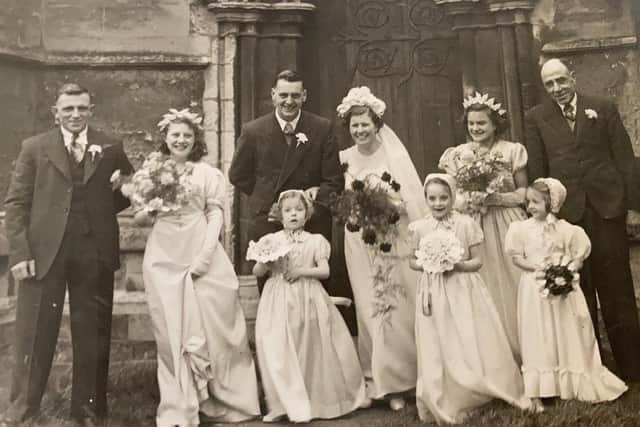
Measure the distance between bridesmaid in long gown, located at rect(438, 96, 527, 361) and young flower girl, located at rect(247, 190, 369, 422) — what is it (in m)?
0.90

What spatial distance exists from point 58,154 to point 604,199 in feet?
9.73

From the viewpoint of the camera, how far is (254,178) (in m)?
3.81

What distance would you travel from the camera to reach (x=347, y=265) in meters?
3.69

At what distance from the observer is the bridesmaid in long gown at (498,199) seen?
3.67 meters

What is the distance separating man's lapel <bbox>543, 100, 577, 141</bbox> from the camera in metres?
3.74

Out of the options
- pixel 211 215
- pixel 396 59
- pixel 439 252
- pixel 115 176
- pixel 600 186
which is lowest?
pixel 439 252

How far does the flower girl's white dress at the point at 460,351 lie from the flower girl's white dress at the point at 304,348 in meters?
0.39

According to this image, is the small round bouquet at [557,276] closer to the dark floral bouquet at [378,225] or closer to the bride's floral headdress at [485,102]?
the dark floral bouquet at [378,225]

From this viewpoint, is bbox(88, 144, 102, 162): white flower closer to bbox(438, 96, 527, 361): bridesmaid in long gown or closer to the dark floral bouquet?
the dark floral bouquet

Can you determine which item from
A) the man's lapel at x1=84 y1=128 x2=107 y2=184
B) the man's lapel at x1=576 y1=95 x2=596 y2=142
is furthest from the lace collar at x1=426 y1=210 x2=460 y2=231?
the man's lapel at x1=84 y1=128 x2=107 y2=184

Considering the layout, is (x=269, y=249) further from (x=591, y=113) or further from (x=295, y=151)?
(x=591, y=113)

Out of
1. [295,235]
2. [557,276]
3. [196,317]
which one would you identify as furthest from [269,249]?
[557,276]

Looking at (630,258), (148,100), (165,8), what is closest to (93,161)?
(148,100)

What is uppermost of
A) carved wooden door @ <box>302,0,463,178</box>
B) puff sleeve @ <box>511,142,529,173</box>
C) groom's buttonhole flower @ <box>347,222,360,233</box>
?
carved wooden door @ <box>302,0,463,178</box>
